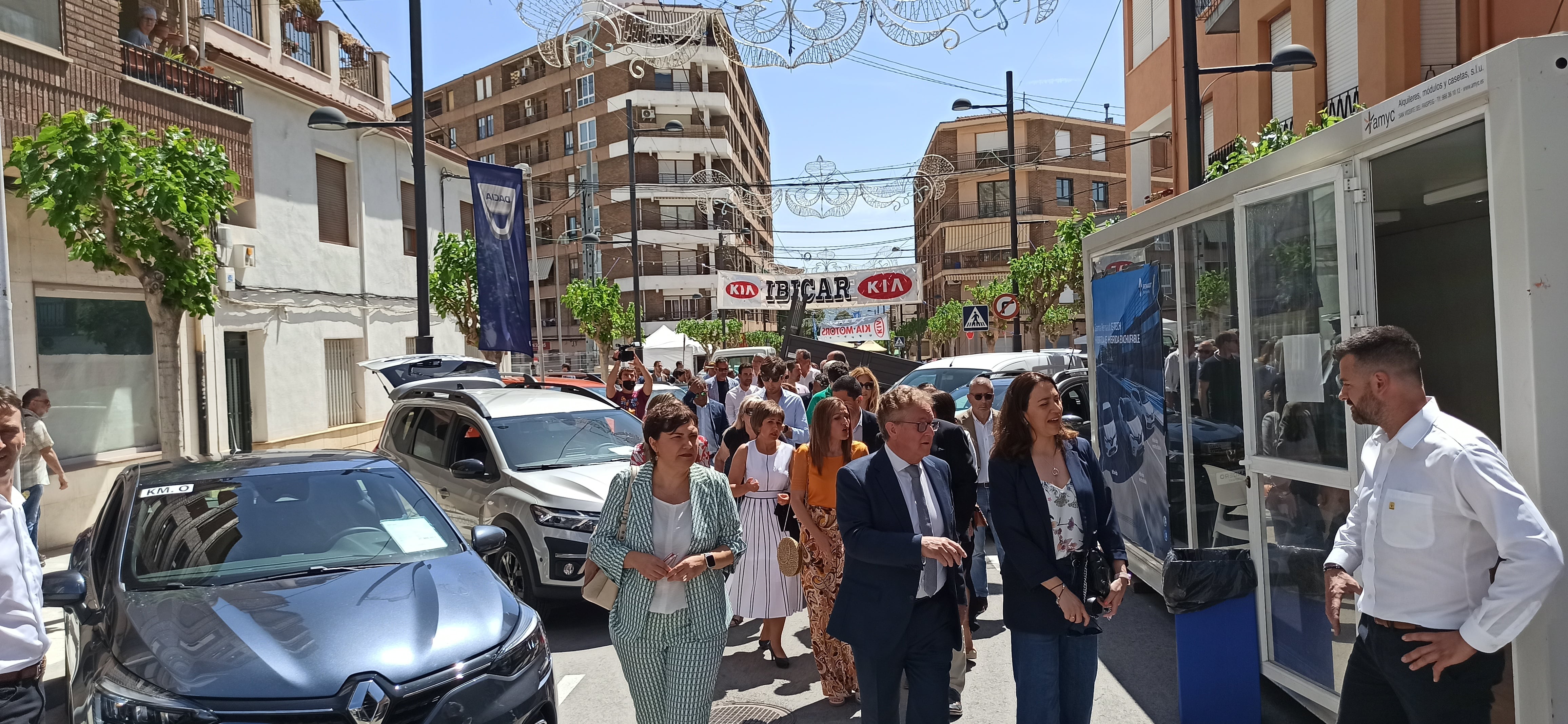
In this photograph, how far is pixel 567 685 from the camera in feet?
20.4

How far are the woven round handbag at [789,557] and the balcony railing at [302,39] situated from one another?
19953mm

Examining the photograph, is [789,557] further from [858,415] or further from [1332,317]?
[1332,317]

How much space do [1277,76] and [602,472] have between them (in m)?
17.1

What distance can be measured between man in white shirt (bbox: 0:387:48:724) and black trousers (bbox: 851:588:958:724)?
2.97 metres

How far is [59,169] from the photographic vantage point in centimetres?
892

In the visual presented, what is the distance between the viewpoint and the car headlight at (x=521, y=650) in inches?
160

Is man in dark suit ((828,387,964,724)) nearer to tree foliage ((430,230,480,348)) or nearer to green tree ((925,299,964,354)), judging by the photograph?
tree foliage ((430,230,480,348))

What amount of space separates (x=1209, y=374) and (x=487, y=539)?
429 centimetres

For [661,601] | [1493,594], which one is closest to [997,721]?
A: [661,601]

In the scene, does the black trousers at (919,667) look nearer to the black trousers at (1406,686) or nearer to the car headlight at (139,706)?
the black trousers at (1406,686)

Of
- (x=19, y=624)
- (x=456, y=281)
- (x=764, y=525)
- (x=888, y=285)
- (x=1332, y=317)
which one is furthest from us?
(x=888, y=285)

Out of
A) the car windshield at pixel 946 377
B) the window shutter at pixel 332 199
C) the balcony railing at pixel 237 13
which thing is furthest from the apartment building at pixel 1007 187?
the car windshield at pixel 946 377

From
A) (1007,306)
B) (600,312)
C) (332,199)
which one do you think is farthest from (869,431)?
(600,312)

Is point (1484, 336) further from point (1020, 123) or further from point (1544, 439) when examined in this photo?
point (1020, 123)
